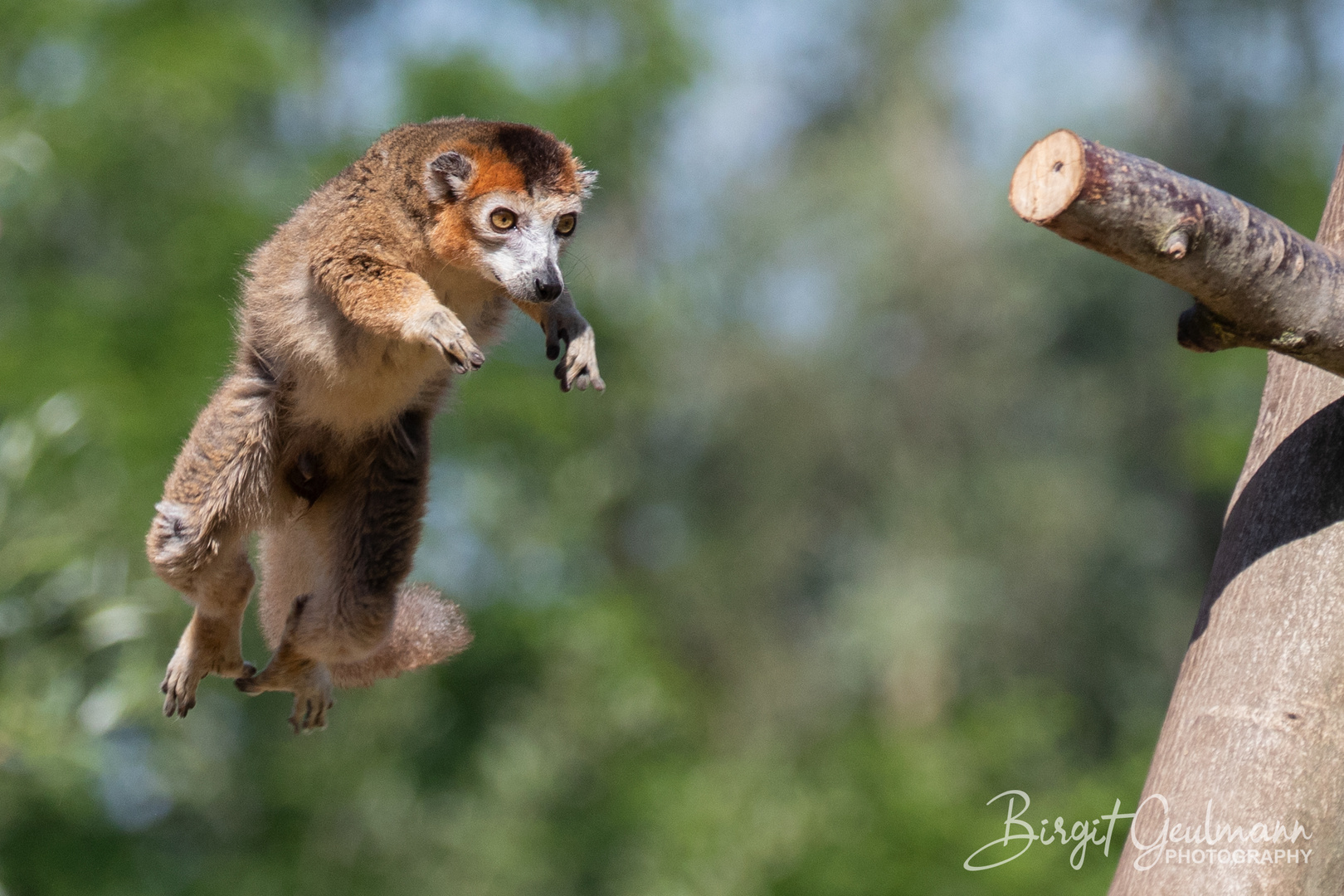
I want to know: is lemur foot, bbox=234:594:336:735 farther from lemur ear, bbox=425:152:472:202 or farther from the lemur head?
lemur ear, bbox=425:152:472:202

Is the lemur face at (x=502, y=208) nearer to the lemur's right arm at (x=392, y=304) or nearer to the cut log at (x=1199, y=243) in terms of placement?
the lemur's right arm at (x=392, y=304)

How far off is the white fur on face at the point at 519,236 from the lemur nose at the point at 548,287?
0.06 metres

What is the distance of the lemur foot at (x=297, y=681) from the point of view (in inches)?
180

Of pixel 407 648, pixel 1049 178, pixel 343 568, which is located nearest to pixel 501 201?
pixel 343 568

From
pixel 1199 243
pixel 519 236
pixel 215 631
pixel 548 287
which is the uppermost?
pixel 1199 243

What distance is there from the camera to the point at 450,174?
4.30 m

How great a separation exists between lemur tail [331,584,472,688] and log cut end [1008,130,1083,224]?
2584mm

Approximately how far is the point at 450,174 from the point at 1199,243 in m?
2.28

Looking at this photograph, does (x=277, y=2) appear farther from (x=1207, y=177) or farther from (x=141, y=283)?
(x=1207, y=177)

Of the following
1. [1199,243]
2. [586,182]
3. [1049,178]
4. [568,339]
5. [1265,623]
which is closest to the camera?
[1049,178]

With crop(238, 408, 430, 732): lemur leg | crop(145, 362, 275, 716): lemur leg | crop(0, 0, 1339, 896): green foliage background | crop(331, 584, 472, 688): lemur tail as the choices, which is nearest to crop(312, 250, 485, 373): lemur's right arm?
crop(145, 362, 275, 716): lemur leg

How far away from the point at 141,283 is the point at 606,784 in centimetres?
994

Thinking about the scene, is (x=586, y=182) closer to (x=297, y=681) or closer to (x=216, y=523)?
(x=216, y=523)

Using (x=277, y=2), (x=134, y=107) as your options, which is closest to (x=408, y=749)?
(x=134, y=107)
